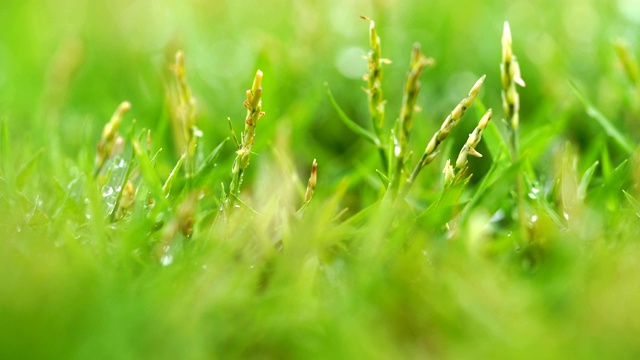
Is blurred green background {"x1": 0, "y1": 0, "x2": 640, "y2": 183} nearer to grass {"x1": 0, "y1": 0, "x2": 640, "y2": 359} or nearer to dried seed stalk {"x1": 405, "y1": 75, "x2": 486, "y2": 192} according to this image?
grass {"x1": 0, "y1": 0, "x2": 640, "y2": 359}

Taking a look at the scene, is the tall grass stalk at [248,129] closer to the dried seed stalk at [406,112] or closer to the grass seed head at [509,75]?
the dried seed stalk at [406,112]

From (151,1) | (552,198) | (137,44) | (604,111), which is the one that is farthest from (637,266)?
(151,1)

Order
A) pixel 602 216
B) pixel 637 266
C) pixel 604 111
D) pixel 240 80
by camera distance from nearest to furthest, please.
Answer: pixel 637 266 < pixel 602 216 < pixel 604 111 < pixel 240 80

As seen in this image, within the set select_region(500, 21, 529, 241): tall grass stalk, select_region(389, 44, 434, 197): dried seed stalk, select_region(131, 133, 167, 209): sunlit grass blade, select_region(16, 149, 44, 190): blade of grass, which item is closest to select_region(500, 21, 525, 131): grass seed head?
select_region(500, 21, 529, 241): tall grass stalk

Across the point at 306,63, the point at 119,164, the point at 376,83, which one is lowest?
the point at 306,63

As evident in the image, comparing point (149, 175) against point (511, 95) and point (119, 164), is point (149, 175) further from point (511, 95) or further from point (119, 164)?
point (511, 95)

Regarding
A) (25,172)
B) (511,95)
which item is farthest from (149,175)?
(511,95)

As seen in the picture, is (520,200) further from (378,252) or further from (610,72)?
(610,72)

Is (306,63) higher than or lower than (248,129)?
lower
